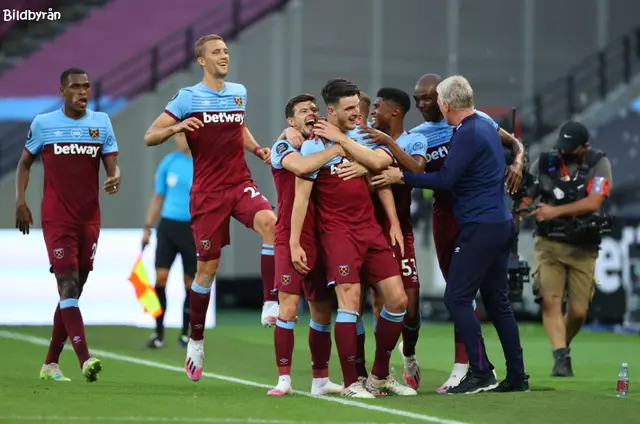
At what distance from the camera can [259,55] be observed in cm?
2403

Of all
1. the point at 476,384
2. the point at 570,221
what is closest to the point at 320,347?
the point at 476,384

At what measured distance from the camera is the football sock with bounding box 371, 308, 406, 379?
10203mm

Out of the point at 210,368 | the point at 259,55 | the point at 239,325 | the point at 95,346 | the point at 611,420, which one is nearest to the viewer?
the point at 611,420

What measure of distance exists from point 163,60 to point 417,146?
50.0 ft

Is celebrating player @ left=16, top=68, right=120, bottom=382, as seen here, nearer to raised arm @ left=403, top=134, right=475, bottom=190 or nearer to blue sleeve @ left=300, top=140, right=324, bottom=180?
blue sleeve @ left=300, top=140, right=324, bottom=180

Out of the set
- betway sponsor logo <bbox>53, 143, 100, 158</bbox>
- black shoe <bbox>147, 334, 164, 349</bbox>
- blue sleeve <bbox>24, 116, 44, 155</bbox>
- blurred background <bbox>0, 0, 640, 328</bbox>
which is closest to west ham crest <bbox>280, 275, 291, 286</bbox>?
betway sponsor logo <bbox>53, 143, 100, 158</bbox>

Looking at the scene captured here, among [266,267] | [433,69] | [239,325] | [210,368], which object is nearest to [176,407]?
[266,267]

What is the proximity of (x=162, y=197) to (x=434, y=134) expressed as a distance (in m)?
5.83

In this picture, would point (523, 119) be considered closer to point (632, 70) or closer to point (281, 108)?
point (632, 70)

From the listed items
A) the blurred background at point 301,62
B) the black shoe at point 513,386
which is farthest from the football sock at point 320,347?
the blurred background at point 301,62

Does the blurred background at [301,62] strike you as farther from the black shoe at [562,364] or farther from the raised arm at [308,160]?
the raised arm at [308,160]

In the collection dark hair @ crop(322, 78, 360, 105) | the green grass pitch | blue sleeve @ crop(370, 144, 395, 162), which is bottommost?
the green grass pitch

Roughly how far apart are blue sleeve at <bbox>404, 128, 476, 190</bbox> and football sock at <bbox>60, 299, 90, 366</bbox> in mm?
2944

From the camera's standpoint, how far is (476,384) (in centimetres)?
1052
